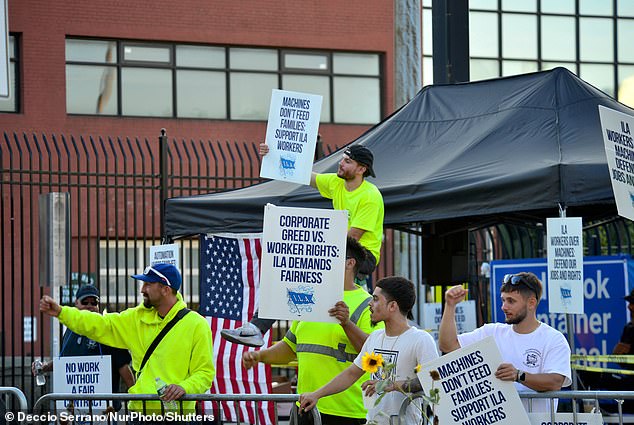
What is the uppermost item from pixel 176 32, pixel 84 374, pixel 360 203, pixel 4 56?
pixel 176 32

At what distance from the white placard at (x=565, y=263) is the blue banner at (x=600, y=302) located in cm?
264

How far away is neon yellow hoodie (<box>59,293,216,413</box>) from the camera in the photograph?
7562 mm

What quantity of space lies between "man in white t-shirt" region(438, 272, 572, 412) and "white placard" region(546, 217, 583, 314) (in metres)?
2.17

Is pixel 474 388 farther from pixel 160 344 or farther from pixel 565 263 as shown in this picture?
pixel 565 263

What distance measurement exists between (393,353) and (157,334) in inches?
63.5

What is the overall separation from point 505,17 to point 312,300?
27418 millimetres

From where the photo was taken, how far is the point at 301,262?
7434 mm

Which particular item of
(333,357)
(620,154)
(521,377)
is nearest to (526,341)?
(521,377)

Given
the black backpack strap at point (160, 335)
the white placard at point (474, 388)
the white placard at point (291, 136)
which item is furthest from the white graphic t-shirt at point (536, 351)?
the white placard at point (291, 136)

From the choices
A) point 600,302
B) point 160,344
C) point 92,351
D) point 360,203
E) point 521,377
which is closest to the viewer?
point 521,377

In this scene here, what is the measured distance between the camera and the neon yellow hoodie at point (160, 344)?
7.56 metres

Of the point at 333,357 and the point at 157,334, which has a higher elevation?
the point at 157,334

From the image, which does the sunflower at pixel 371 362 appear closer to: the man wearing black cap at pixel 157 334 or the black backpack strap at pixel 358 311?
the black backpack strap at pixel 358 311

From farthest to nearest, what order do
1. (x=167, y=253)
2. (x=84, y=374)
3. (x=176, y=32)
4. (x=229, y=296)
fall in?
(x=176, y=32)
(x=229, y=296)
(x=167, y=253)
(x=84, y=374)
